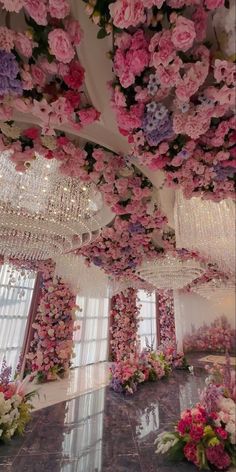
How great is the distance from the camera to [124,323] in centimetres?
966

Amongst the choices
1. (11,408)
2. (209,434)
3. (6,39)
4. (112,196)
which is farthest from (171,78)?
(11,408)

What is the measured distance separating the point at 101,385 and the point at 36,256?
202 inches

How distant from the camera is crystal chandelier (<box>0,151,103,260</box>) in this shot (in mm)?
2018

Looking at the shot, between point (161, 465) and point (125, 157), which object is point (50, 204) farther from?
point (161, 465)

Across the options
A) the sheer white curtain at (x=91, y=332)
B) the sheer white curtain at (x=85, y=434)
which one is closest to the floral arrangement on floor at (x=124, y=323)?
the sheer white curtain at (x=91, y=332)

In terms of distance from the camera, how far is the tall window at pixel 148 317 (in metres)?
11.9

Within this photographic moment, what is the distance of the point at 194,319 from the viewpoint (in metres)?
10.5

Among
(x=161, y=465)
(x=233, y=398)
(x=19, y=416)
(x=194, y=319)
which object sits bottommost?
(x=161, y=465)

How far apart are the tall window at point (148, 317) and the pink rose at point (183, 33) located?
11355 millimetres

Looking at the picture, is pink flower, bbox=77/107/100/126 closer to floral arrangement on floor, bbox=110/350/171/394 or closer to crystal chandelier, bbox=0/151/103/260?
crystal chandelier, bbox=0/151/103/260

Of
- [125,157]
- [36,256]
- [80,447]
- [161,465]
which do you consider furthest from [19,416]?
[125,157]

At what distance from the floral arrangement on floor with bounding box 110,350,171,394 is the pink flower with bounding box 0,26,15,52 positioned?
21.8ft

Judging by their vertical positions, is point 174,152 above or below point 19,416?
above

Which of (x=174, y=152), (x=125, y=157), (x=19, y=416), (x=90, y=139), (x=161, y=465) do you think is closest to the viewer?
(x=174, y=152)
